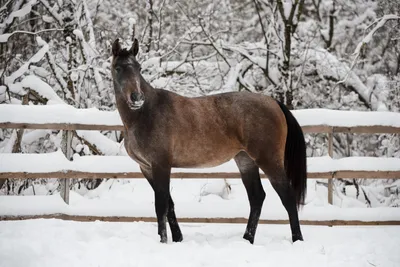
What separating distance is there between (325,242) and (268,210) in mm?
1080

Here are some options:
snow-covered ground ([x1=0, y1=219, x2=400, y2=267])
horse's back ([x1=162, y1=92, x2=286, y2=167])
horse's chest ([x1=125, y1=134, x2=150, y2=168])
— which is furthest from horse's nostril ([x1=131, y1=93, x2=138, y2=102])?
snow-covered ground ([x1=0, y1=219, x2=400, y2=267])

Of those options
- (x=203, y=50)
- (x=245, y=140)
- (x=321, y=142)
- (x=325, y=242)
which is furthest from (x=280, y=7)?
(x=325, y=242)

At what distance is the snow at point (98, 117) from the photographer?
5.18 m

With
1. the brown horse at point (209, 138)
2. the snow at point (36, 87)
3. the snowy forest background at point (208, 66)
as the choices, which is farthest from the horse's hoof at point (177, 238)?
the snow at point (36, 87)

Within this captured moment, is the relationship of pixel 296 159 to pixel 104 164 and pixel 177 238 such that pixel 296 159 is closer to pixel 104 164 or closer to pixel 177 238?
pixel 177 238

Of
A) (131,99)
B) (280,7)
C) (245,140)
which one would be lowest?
(245,140)

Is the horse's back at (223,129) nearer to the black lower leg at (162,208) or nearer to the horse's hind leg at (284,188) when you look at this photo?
the horse's hind leg at (284,188)

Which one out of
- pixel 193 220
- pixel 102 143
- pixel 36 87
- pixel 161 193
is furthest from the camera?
pixel 36 87

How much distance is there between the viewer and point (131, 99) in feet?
12.4

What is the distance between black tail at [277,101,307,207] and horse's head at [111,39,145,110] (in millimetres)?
1525

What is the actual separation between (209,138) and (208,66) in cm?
497

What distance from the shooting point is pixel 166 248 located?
3.61 m

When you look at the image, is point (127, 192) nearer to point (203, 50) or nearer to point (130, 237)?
point (130, 237)

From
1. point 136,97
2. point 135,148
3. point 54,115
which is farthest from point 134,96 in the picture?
point 54,115
